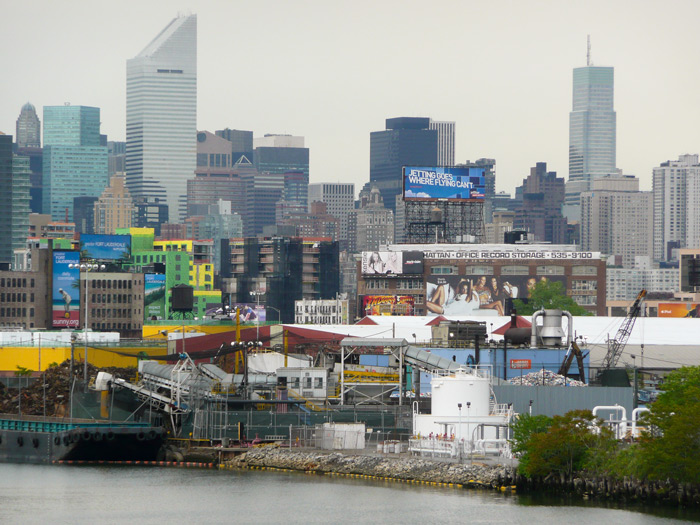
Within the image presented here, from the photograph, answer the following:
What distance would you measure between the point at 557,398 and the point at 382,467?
50.3 ft

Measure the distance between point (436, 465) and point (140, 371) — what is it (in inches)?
1223

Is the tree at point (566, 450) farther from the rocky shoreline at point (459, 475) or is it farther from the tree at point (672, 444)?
the tree at point (672, 444)

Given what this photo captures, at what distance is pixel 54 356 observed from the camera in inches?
6348

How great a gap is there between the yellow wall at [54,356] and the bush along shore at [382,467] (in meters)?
53.6

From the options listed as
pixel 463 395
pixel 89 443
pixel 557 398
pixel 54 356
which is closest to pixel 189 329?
→ pixel 54 356

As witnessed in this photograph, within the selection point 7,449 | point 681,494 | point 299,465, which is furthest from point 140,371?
point 681,494

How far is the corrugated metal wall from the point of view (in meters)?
105

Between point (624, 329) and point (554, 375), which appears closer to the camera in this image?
point (554, 375)

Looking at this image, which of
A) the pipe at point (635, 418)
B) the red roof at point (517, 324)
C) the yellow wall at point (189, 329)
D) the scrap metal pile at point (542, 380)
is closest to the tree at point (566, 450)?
the pipe at point (635, 418)

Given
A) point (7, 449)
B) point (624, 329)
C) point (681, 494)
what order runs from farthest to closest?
point (624, 329) < point (7, 449) < point (681, 494)

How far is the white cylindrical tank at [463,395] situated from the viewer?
98438mm

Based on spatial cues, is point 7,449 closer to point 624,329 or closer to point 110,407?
point 110,407

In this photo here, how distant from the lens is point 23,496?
91.8 m

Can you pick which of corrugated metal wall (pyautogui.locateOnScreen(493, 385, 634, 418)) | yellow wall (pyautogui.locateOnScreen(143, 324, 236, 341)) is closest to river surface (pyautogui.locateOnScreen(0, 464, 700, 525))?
corrugated metal wall (pyautogui.locateOnScreen(493, 385, 634, 418))
